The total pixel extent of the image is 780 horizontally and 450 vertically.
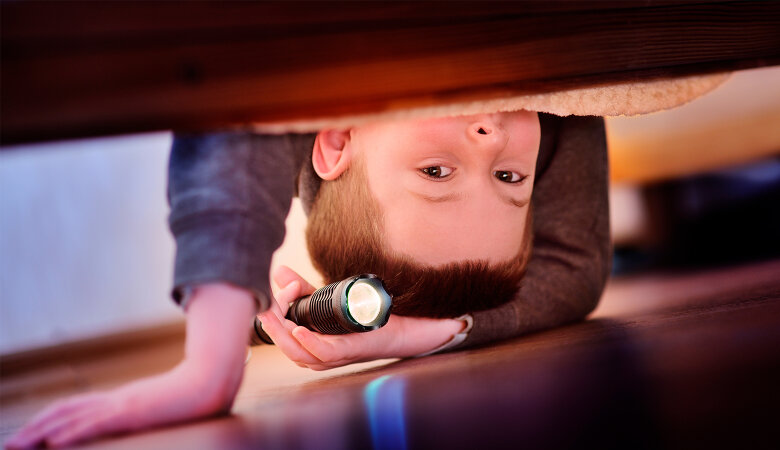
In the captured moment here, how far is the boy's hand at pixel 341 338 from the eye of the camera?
2.48 feet

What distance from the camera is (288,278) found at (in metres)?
0.84

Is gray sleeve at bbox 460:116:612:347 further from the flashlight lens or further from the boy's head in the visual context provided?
the flashlight lens

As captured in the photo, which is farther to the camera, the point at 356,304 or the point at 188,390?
the point at 356,304

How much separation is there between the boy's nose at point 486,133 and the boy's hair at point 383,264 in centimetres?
12

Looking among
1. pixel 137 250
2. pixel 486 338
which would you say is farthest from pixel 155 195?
pixel 486 338

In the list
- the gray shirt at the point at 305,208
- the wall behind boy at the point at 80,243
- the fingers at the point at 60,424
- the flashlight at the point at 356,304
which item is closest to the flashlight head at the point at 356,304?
the flashlight at the point at 356,304

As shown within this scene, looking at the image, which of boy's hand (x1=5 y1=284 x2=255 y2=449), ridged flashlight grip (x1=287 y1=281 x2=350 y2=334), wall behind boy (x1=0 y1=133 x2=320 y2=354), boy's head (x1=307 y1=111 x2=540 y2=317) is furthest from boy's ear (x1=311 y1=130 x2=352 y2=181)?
wall behind boy (x1=0 y1=133 x2=320 y2=354)

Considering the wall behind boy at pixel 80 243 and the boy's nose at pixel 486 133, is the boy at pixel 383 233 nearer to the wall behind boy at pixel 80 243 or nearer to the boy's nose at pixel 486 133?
the boy's nose at pixel 486 133

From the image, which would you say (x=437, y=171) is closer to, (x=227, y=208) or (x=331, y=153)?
(x=331, y=153)

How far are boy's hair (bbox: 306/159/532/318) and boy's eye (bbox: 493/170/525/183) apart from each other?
90mm

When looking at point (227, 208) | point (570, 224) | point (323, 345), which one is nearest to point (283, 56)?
point (227, 208)

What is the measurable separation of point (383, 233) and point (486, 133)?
0.14m

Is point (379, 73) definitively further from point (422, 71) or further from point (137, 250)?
point (137, 250)

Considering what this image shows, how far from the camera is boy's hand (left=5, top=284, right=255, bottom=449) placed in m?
0.47
